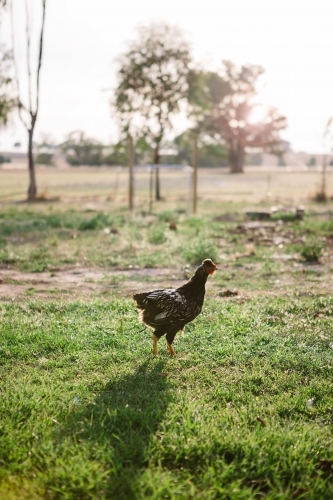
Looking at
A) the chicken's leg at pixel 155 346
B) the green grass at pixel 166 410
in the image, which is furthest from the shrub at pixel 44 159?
the chicken's leg at pixel 155 346

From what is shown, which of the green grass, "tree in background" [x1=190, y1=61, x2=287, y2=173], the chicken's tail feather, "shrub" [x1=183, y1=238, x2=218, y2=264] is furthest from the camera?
"tree in background" [x1=190, y1=61, x2=287, y2=173]

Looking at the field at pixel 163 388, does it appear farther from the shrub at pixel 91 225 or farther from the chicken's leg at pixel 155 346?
the shrub at pixel 91 225

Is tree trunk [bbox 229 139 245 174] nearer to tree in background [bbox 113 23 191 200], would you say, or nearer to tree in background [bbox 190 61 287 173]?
tree in background [bbox 190 61 287 173]

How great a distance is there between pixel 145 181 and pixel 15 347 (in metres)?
36.7

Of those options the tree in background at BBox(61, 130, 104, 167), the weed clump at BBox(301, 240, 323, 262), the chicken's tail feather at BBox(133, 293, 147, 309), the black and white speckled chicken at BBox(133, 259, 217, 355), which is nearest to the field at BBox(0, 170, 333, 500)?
the black and white speckled chicken at BBox(133, 259, 217, 355)

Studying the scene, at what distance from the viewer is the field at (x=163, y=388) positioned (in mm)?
2945

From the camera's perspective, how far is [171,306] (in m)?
4.55

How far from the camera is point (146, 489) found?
111 inches

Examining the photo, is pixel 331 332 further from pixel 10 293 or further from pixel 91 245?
pixel 91 245

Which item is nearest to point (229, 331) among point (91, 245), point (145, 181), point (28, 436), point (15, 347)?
point (15, 347)

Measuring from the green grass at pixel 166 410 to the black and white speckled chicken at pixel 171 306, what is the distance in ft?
0.96

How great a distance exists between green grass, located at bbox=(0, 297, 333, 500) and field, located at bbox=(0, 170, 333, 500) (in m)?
0.01

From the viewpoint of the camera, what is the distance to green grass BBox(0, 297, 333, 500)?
2.91m

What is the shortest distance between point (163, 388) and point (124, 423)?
2.15 ft
